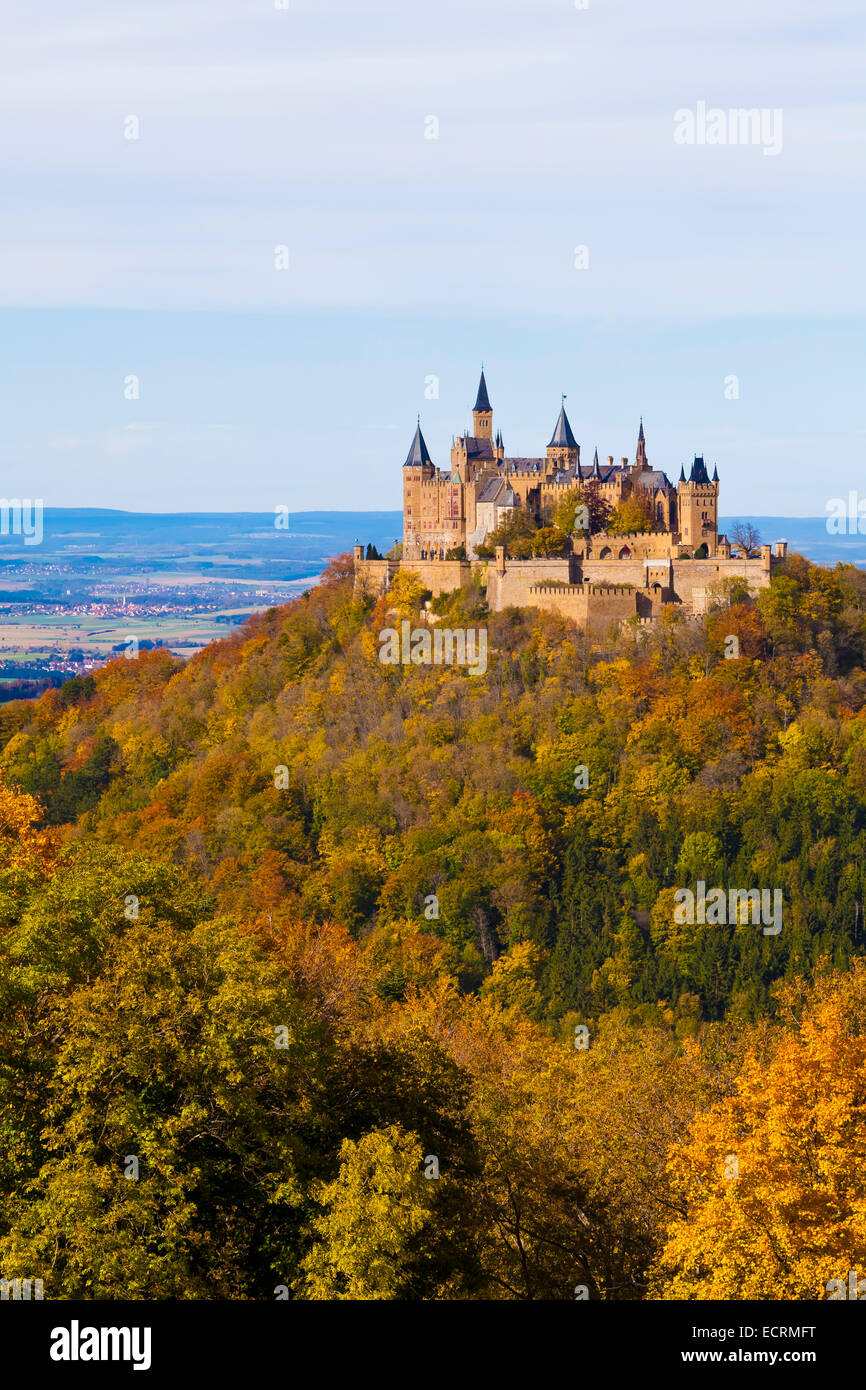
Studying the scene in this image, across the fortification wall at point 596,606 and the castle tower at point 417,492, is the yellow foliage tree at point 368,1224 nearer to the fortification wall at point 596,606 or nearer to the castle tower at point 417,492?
the fortification wall at point 596,606

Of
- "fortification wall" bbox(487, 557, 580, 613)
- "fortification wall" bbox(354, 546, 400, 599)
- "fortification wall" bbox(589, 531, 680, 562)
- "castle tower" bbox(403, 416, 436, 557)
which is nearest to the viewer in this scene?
"fortification wall" bbox(487, 557, 580, 613)

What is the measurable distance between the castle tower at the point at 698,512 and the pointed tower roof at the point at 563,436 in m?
9.12

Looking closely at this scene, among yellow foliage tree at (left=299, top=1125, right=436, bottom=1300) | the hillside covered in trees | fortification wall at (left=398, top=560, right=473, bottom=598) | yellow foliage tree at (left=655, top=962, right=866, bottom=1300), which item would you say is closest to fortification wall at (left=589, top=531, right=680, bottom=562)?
the hillside covered in trees

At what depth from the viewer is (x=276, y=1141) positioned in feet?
88.9

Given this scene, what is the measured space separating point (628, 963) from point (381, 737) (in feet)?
64.8

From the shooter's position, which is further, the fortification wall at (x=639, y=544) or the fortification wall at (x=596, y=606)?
the fortification wall at (x=639, y=544)

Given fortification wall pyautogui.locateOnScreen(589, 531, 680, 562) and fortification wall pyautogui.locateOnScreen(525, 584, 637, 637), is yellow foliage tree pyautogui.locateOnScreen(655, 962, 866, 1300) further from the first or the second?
fortification wall pyautogui.locateOnScreen(589, 531, 680, 562)

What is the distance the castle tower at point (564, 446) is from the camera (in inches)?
3868

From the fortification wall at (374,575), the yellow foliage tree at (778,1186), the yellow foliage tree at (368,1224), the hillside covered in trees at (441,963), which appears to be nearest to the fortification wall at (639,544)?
the hillside covered in trees at (441,963)

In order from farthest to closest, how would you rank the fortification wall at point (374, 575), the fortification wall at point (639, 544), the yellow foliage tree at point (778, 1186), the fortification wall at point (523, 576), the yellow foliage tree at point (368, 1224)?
1. the fortification wall at point (374, 575)
2. the fortification wall at point (639, 544)
3. the fortification wall at point (523, 576)
4. the yellow foliage tree at point (778, 1186)
5. the yellow foliage tree at point (368, 1224)

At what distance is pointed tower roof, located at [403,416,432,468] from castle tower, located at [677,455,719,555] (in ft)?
62.1

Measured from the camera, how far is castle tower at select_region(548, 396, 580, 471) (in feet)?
322
